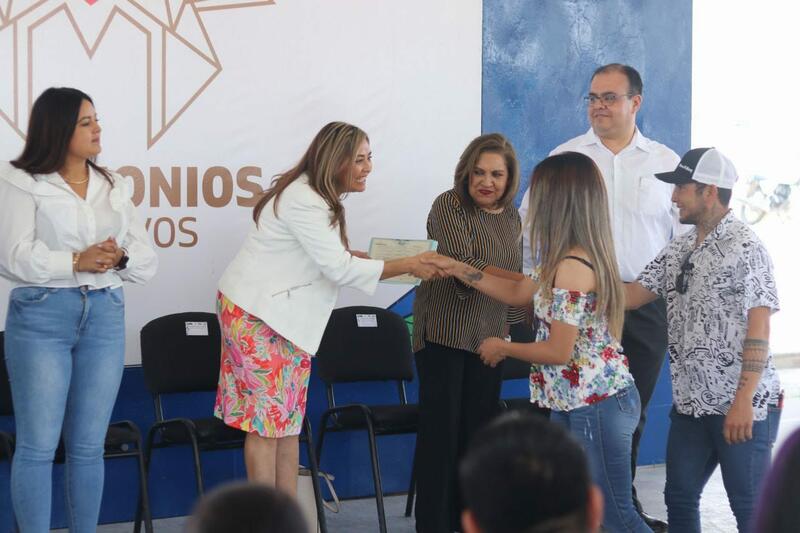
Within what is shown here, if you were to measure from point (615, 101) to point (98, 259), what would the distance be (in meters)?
2.60

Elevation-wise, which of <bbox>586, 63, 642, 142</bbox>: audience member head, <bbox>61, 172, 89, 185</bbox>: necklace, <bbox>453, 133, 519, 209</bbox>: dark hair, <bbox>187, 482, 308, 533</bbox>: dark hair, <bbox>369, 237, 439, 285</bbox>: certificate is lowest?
<bbox>187, 482, 308, 533</bbox>: dark hair

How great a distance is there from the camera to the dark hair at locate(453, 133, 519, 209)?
435 cm

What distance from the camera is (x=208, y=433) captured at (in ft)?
13.8

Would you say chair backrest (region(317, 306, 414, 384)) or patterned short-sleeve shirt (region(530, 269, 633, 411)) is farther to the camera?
chair backrest (region(317, 306, 414, 384))

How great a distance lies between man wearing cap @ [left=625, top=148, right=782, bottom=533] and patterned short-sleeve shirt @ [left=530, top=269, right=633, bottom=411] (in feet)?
0.81

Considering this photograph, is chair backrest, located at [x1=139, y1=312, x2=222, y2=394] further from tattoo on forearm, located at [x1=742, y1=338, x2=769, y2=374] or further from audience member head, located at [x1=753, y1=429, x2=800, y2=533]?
audience member head, located at [x1=753, y1=429, x2=800, y2=533]

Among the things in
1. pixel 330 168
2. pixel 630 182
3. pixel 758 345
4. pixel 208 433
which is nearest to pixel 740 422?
pixel 758 345

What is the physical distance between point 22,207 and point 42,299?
33cm

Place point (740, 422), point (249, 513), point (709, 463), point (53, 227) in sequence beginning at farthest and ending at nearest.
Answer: point (53, 227)
point (709, 463)
point (740, 422)
point (249, 513)

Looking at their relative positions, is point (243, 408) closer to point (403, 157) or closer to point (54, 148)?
point (54, 148)

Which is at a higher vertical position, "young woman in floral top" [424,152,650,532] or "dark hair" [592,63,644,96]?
"dark hair" [592,63,644,96]

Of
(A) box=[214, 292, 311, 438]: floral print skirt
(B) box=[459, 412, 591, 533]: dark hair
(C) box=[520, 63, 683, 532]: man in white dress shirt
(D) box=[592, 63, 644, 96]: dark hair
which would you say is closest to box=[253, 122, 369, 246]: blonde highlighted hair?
(A) box=[214, 292, 311, 438]: floral print skirt

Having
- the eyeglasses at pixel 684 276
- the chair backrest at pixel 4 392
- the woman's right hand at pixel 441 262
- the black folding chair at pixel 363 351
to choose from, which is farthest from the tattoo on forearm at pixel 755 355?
the chair backrest at pixel 4 392

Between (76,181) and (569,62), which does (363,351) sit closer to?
(76,181)
